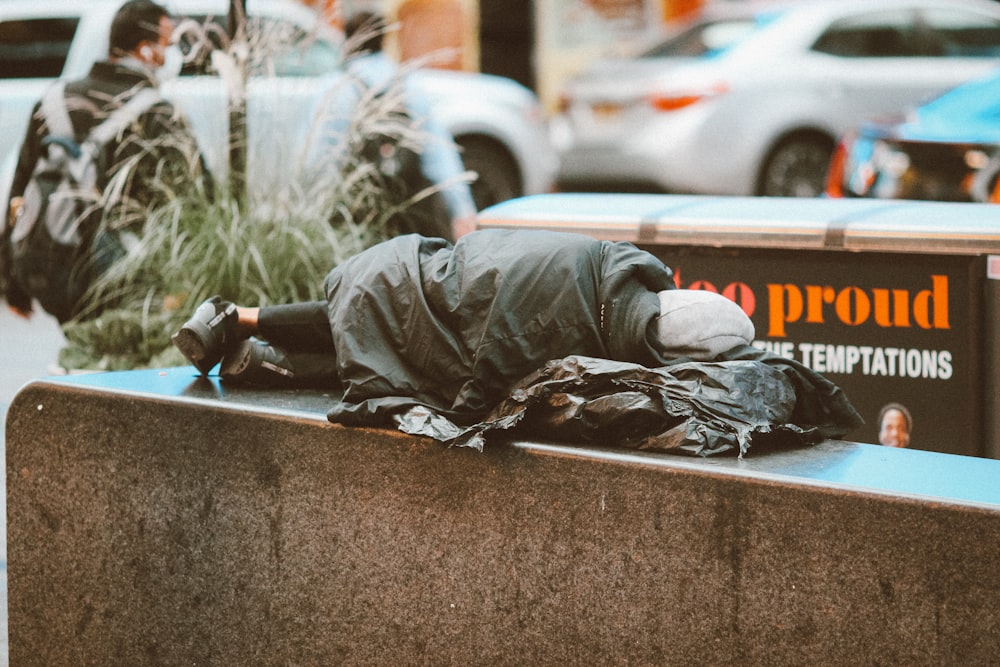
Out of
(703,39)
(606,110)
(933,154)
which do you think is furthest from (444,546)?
(703,39)

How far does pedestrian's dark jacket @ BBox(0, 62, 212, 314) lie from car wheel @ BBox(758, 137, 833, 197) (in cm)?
609

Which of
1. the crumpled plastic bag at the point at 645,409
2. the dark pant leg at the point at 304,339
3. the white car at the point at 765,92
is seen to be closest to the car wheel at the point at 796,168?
the white car at the point at 765,92

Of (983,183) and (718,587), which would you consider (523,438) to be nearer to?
(718,587)

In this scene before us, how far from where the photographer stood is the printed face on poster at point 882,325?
409 cm

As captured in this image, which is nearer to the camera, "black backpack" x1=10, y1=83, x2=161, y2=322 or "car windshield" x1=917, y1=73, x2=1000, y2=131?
"black backpack" x1=10, y1=83, x2=161, y2=322

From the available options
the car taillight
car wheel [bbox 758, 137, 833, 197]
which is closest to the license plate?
the car taillight

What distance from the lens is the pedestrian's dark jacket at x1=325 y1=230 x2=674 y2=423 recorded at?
307 cm

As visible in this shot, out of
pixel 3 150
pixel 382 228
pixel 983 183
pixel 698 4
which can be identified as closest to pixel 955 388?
pixel 382 228

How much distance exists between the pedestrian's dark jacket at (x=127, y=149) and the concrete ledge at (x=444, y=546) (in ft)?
5.81

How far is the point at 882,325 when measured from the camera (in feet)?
13.9

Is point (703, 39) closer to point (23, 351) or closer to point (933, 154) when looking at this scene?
point (933, 154)

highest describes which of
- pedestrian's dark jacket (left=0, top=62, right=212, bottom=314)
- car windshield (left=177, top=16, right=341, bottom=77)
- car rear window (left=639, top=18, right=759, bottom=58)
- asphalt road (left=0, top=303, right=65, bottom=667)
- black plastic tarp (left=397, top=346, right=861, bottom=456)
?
car rear window (left=639, top=18, right=759, bottom=58)

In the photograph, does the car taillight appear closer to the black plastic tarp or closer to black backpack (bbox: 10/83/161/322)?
black backpack (bbox: 10/83/161/322)

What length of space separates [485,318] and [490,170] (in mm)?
7467
